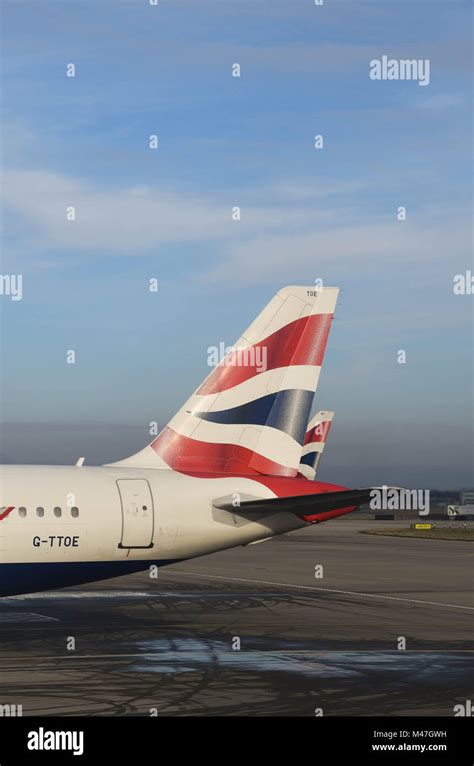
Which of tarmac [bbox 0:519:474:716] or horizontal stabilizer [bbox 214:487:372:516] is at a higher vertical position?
horizontal stabilizer [bbox 214:487:372:516]

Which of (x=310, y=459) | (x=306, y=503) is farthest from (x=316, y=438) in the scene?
(x=306, y=503)

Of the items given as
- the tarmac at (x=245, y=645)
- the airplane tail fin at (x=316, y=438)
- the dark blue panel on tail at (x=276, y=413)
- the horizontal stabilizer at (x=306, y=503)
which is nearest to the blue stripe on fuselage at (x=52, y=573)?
the tarmac at (x=245, y=645)

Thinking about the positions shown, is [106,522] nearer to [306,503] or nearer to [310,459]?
[306,503]

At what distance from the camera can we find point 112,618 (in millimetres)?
34750

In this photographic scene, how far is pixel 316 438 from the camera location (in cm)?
6844

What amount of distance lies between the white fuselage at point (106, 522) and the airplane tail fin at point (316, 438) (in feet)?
114

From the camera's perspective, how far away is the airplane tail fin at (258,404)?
3056cm

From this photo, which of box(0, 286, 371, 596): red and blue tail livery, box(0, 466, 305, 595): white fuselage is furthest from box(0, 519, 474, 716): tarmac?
box(0, 286, 371, 596): red and blue tail livery

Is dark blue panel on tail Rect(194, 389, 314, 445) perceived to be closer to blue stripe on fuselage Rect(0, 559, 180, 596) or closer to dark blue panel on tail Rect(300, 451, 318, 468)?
blue stripe on fuselage Rect(0, 559, 180, 596)

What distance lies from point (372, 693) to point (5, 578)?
10.3m

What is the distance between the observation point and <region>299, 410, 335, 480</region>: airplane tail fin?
216ft

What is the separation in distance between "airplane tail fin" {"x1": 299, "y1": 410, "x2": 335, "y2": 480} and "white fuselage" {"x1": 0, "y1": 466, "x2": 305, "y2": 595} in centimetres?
3465
